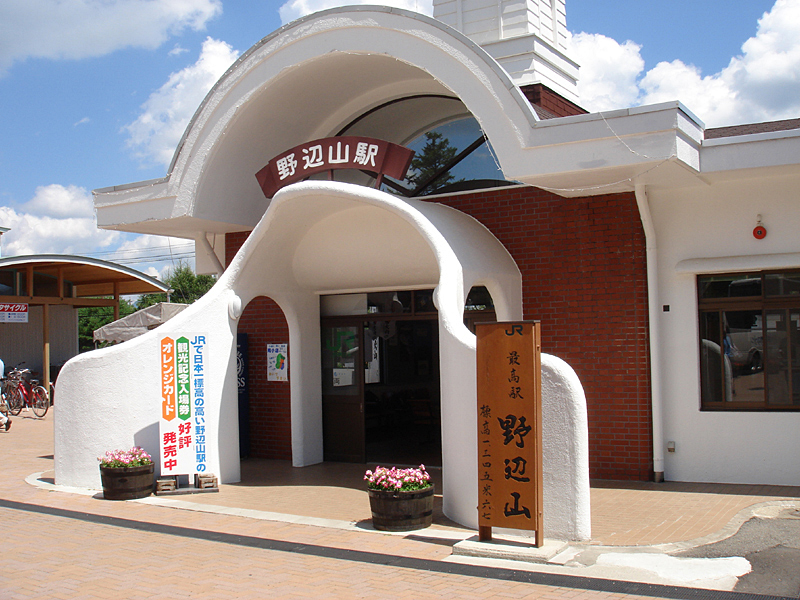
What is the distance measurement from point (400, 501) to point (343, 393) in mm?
4941

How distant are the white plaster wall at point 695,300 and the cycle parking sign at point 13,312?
20.7 metres

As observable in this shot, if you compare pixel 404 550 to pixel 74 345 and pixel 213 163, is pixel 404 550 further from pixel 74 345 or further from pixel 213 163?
pixel 74 345

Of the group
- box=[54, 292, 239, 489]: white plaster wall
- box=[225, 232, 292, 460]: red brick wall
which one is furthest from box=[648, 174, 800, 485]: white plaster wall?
box=[225, 232, 292, 460]: red brick wall

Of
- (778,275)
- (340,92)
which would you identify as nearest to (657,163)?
(778,275)

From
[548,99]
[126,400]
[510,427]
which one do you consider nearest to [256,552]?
[510,427]

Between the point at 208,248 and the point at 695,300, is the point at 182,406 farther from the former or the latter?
the point at 695,300

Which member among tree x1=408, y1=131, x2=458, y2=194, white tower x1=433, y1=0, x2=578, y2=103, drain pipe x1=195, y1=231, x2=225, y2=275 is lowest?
drain pipe x1=195, y1=231, x2=225, y2=275

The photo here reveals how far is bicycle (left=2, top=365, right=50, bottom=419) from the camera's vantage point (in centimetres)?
2166

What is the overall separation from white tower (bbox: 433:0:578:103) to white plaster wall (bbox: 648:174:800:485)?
11.9 ft

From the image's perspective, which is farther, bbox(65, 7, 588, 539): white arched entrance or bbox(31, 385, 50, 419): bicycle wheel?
bbox(31, 385, 50, 419): bicycle wheel

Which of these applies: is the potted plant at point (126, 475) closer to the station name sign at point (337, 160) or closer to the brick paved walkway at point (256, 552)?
the brick paved walkway at point (256, 552)

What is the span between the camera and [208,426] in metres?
10.4

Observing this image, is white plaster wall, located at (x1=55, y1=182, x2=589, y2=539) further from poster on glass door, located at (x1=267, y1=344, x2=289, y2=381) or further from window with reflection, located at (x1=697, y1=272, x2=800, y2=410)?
window with reflection, located at (x1=697, y1=272, x2=800, y2=410)

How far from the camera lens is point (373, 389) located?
13.0 m
